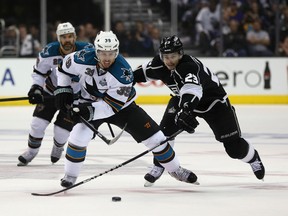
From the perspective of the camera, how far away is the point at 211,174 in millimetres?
6898

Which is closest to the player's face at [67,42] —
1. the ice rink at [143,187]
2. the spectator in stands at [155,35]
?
the ice rink at [143,187]

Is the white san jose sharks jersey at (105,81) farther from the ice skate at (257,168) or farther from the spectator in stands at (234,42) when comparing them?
the spectator in stands at (234,42)

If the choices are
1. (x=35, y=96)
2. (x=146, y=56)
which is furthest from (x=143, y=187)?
(x=146, y=56)

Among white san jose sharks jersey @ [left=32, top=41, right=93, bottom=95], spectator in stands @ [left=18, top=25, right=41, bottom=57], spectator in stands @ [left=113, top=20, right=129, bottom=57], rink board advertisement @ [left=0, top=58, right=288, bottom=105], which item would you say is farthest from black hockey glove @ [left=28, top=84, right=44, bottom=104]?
spectator in stands @ [left=113, top=20, right=129, bottom=57]

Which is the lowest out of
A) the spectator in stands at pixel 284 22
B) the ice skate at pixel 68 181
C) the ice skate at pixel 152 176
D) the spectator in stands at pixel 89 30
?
the spectator in stands at pixel 89 30

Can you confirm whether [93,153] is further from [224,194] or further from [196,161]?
[224,194]

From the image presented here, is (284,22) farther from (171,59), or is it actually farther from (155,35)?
(171,59)

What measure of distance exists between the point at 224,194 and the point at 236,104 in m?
8.11

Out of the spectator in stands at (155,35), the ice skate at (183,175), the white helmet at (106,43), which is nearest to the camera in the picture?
the white helmet at (106,43)

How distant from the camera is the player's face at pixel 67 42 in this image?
7.39 m

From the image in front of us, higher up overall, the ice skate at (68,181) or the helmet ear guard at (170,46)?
the helmet ear guard at (170,46)

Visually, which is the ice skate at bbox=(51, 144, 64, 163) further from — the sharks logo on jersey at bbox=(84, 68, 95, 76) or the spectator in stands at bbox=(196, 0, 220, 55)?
the spectator in stands at bbox=(196, 0, 220, 55)

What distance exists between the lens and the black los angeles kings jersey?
5.91 m

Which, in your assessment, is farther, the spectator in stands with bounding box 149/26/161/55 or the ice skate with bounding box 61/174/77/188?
the spectator in stands with bounding box 149/26/161/55
